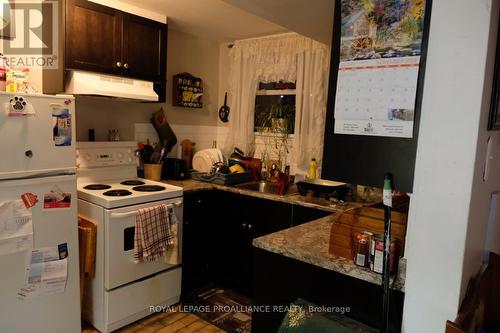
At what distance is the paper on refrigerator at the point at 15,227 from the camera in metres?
A: 1.85

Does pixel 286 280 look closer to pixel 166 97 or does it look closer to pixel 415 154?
pixel 415 154

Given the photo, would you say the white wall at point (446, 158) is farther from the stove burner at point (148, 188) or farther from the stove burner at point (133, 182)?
the stove burner at point (133, 182)

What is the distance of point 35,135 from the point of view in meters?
1.94

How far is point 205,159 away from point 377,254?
7.80 ft

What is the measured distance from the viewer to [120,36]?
2594 millimetres

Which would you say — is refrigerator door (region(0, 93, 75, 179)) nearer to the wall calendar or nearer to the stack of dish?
the stack of dish

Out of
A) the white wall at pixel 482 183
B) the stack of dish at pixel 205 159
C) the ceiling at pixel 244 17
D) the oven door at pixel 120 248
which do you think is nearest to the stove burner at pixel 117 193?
the oven door at pixel 120 248

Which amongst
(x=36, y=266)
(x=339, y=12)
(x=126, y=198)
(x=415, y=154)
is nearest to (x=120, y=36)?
(x=126, y=198)

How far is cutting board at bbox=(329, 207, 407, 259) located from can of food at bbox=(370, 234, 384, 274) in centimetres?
8

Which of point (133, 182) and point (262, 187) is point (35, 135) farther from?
point (262, 187)

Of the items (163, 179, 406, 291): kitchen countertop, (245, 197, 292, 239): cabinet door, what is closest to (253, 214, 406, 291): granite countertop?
(163, 179, 406, 291): kitchen countertop

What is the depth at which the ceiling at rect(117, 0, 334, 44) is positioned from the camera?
176 centimetres

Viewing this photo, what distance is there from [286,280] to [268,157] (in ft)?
6.69

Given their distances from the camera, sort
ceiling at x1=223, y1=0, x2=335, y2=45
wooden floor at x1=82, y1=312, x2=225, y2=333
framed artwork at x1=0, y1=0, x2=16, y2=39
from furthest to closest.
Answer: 1. wooden floor at x1=82, y1=312, x2=225, y2=333
2. framed artwork at x1=0, y1=0, x2=16, y2=39
3. ceiling at x1=223, y1=0, x2=335, y2=45
